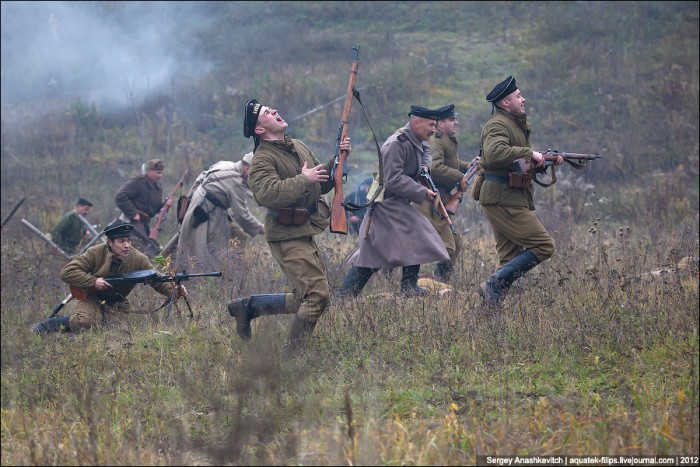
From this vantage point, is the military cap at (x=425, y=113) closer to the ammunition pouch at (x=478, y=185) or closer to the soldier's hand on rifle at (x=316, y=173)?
the ammunition pouch at (x=478, y=185)

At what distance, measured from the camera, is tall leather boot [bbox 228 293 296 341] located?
6582mm

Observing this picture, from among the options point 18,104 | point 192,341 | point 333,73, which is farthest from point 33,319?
point 18,104

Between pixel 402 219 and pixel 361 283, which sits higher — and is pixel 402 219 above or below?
above

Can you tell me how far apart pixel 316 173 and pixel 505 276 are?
1801mm

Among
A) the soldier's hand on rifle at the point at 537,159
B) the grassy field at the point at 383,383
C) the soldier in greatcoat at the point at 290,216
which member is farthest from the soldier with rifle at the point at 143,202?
the soldier's hand on rifle at the point at 537,159

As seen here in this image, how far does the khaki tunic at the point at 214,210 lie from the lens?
10.5 m

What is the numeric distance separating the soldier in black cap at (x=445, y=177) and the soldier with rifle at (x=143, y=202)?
Result: 181 inches

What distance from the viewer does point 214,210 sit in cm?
1085

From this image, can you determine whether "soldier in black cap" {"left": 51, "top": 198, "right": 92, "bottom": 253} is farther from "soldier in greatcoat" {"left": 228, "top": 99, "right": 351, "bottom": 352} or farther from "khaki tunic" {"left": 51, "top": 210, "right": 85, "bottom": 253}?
"soldier in greatcoat" {"left": 228, "top": 99, "right": 351, "bottom": 352}

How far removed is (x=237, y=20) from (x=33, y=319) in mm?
17812

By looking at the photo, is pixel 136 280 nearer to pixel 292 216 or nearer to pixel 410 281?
pixel 292 216

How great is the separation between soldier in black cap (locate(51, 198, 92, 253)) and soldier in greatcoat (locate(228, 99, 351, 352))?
265 inches

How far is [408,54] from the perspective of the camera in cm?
2061

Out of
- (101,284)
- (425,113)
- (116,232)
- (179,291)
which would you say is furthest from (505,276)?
(101,284)
